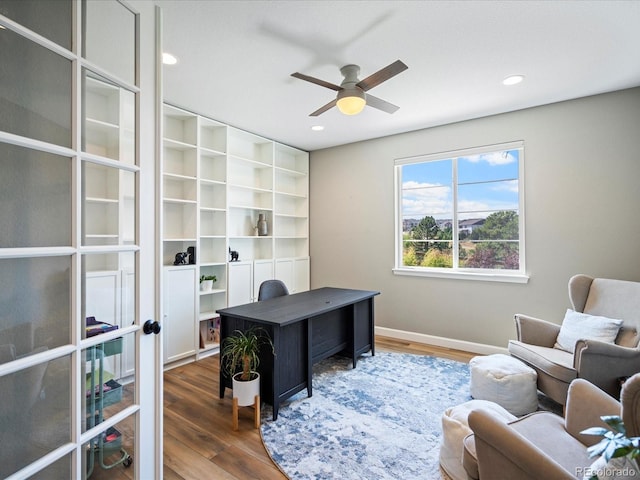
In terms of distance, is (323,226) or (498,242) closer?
(498,242)

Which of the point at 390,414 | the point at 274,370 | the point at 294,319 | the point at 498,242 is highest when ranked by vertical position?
the point at 498,242

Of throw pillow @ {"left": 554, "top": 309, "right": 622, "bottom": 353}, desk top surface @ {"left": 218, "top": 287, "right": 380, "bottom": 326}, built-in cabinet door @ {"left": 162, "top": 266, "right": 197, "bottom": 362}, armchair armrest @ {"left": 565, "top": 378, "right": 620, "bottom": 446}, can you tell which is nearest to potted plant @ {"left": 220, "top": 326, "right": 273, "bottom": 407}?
desk top surface @ {"left": 218, "top": 287, "right": 380, "bottom": 326}

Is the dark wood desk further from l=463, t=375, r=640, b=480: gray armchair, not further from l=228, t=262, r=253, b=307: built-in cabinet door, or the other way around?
l=463, t=375, r=640, b=480: gray armchair

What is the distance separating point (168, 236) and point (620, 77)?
4.64 meters

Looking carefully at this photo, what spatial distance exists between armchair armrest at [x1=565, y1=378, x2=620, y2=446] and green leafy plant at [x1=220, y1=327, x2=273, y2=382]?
1.80 m

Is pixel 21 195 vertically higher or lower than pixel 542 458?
higher

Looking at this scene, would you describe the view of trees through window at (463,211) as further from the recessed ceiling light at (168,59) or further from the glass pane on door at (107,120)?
the glass pane on door at (107,120)

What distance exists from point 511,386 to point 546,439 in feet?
3.17

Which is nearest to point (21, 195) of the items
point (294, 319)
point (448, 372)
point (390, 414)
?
point (294, 319)

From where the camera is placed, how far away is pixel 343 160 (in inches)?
192

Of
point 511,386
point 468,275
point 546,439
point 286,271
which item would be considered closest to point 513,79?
point 468,275

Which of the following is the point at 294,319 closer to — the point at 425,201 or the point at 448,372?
the point at 448,372

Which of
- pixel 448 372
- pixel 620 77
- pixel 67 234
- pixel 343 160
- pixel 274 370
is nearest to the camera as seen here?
pixel 67 234

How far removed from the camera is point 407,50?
94.6 inches
